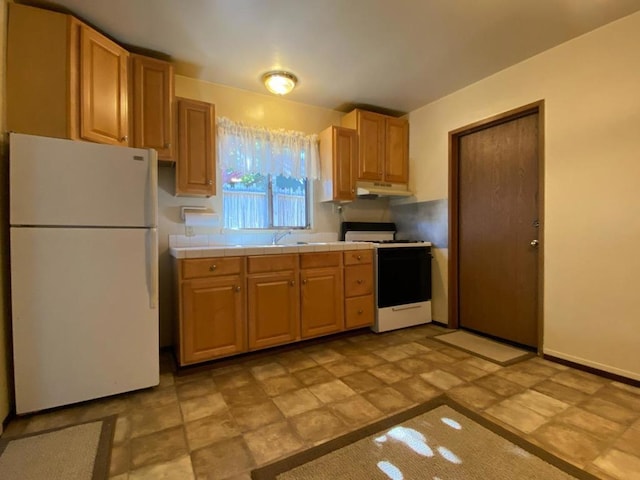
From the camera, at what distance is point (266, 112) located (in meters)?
3.25

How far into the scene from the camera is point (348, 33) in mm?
2254

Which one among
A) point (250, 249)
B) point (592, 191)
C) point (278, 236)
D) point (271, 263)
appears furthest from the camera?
point (278, 236)

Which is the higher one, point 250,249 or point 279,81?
point 279,81

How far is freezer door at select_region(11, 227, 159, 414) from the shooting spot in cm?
175

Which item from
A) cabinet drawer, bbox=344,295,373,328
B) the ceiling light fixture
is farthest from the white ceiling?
cabinet drawer, bbox=344,295,373,328

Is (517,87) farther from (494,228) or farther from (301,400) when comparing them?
(301,400)

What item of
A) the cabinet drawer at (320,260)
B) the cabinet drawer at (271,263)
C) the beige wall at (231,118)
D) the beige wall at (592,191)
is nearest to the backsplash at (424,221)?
the beige wall at (231,118)

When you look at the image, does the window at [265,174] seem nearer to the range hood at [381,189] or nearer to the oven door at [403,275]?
the range hood at [381,189]

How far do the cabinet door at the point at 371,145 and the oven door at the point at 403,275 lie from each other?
3.00ft

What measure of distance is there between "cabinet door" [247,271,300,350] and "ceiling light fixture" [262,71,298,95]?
1691 millimetres

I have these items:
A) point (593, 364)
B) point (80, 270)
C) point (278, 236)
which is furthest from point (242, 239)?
point (593, 364)

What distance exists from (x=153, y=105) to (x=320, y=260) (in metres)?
1.86

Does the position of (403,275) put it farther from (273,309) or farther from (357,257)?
(273,309)

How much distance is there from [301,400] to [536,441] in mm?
1252
